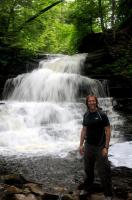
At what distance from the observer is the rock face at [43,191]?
6.45 meters

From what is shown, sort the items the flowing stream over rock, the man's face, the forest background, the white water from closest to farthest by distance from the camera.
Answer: the man's face < the flowing stream over rock < the white water < the forest background

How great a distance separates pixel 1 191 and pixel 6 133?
574 centimetres

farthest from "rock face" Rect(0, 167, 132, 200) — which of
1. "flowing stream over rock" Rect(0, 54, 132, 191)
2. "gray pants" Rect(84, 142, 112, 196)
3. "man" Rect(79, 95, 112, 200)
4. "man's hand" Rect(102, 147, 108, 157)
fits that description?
"man's hand" Rect(102, 147, 108, 157)

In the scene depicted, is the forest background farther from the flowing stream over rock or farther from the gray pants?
the gray pants

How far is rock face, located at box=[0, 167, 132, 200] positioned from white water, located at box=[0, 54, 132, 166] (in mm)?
1720

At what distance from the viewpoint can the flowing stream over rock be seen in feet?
29.5

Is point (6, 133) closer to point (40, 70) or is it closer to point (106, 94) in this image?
point (106, 94)

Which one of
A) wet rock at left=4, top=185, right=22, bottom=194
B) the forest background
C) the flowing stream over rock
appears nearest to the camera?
wet rock at left=4, top=185, right=22, bottom=194

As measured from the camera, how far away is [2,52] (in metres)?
19.8

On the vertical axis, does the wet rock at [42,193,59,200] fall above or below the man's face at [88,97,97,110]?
below

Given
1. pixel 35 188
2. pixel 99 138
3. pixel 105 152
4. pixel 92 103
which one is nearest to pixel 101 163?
pixel 105 152

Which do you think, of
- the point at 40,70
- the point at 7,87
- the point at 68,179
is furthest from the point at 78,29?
the point at 68,179

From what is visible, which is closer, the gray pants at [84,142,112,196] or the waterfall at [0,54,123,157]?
the gray pants at [84,142,112,196]

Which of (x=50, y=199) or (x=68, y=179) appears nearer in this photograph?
(x=50, y=199)
